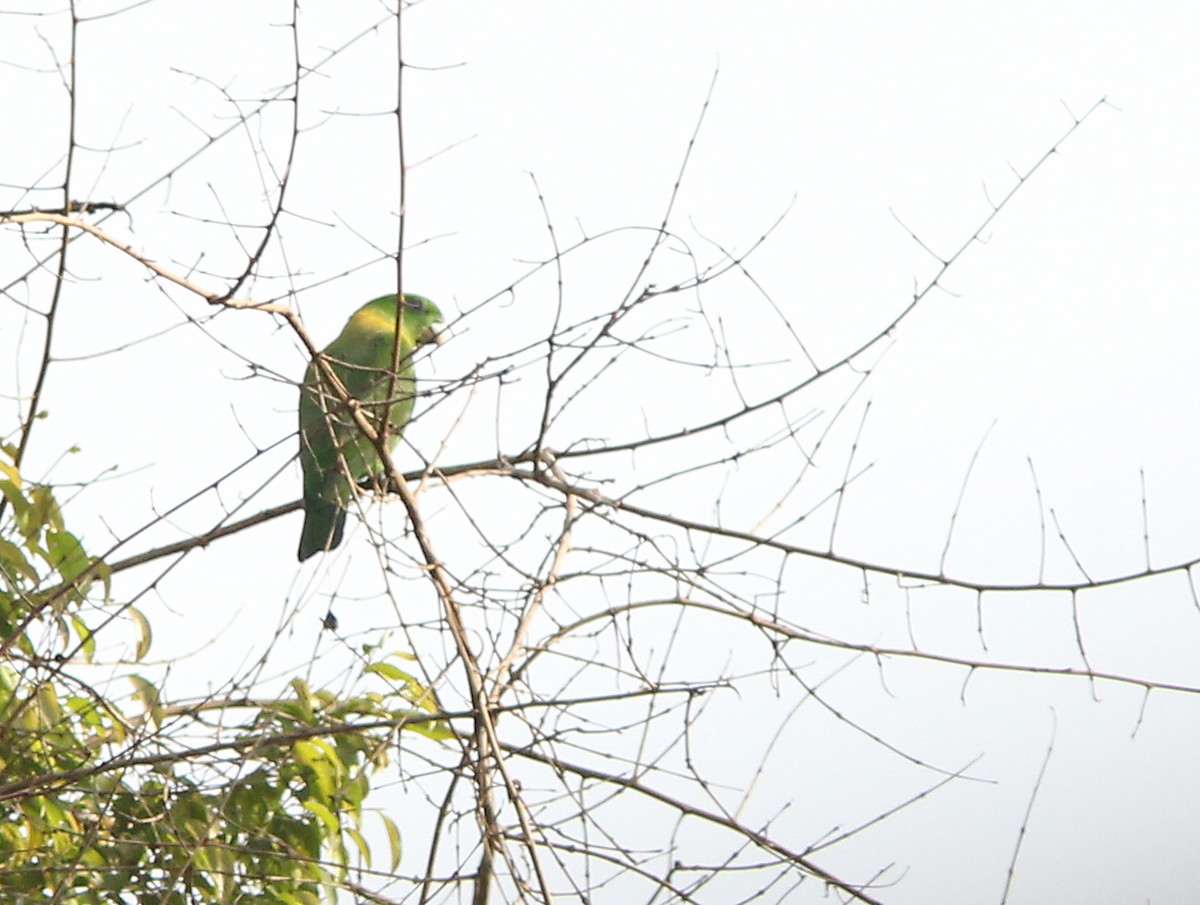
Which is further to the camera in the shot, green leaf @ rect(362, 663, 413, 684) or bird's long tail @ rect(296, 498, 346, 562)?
bird's long tail @ rect(296, 498, 346, 562)

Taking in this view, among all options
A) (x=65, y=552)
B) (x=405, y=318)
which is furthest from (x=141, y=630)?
(x=405, y=318)

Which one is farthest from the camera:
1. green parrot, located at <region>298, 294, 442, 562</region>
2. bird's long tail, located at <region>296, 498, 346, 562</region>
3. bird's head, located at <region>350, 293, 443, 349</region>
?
bird's head, located at <region>350, 293, 443, 349</region>

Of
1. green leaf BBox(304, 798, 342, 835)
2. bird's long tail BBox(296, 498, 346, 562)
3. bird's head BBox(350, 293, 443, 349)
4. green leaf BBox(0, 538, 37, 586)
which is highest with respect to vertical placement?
bird's head BBox(350, 293, 443, 349)

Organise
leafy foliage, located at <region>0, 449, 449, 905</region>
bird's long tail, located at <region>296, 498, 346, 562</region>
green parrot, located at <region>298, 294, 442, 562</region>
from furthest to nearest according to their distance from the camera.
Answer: bird's long tail, located at <region>296, 498, 346, 562</region>, green parrot, located at <region>298, 294, 442, 562</region>, leafy foliage, located at <region>0, 449, 449, 905</region>

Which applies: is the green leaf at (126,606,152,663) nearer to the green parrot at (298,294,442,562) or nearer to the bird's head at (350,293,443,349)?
the green parrot at (298,294,442,562)

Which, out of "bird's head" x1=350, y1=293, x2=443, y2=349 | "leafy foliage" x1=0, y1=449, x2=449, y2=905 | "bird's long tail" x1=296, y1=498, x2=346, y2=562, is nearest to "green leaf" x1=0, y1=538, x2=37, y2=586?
"leafy foliage" x1=0, y1=449, x2=449, y2=905

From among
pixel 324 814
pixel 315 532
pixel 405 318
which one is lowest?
pixel 324 814

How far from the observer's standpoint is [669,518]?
2299mm

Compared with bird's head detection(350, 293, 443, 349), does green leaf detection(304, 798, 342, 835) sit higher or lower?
lower

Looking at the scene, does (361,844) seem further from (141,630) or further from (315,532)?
(315,532)

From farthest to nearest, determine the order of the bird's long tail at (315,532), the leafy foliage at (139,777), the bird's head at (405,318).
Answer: the bird's head at (405,318), the bird's long tail at (315,532), the leafy foliage at (139,777)

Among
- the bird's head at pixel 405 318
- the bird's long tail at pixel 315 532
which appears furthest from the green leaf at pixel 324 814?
the bird's head at pixel 405 318

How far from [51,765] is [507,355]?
0.92 meters

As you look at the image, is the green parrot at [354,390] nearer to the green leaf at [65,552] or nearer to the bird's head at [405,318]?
the bird's head at [405,318]
